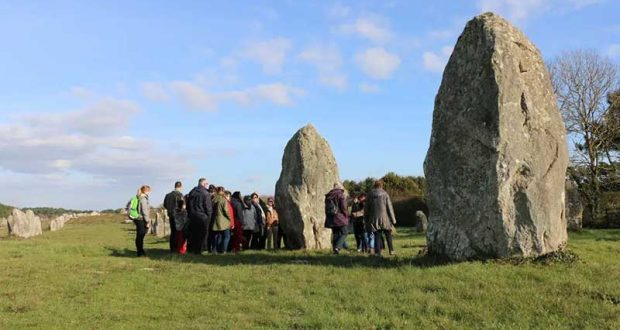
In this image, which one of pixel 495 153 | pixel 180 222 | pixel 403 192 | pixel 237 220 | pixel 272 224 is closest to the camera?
pixel 495 153

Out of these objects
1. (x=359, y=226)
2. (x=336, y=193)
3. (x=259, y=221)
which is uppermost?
(x=336, y=193)

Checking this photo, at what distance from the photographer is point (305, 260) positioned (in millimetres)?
13648

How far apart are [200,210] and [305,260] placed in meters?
4.47

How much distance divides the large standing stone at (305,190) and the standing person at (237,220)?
1.22m

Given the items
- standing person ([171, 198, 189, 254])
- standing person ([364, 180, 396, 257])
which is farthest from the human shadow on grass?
standing person ([171, 198, 189, 254])

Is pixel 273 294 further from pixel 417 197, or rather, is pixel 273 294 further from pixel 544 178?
pixel 417 197

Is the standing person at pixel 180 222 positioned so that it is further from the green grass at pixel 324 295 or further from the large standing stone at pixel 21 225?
the large standing stone at pixel 21 225

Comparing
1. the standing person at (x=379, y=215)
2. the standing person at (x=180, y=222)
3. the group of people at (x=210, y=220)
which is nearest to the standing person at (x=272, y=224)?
the group of people at (x=210, y=220)

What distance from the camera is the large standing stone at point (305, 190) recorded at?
18.2m

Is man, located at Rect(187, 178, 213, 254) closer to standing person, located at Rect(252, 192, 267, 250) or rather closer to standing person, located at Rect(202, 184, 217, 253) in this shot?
standing person, located at Rect(202, 184, 217, 253)

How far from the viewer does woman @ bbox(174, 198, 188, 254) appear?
1753cm

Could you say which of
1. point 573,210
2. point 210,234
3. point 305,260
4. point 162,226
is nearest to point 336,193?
point 305,260

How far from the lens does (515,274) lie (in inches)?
381

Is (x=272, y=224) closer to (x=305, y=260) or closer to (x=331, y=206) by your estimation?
(x=331, y=206)
